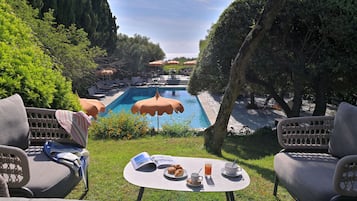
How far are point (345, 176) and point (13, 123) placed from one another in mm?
2596

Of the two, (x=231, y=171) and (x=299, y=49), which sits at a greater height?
(x=299, y=49)

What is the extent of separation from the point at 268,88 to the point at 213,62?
66.1 inches

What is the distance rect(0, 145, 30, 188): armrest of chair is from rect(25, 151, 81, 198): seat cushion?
0.08 meters

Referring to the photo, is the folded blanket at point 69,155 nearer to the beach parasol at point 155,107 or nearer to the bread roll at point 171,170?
the bread roll at point 171,170

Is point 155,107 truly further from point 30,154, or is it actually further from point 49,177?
point 49,177

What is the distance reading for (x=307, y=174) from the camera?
6.84 feet

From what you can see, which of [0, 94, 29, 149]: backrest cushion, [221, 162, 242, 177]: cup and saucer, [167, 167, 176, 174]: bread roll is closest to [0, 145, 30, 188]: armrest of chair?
[0, 94, 29, 149]: backrest cushion

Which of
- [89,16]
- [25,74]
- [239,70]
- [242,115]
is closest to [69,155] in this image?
[25,74]

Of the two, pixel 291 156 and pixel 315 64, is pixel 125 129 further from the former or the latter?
pixel 291 156

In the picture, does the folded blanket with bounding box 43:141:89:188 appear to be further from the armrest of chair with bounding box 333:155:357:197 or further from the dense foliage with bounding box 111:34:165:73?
the dense foliage with bounding box 111:34:165:73

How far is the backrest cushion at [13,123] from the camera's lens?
2203 mm

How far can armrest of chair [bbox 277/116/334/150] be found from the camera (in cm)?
265

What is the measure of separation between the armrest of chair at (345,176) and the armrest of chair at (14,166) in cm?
204

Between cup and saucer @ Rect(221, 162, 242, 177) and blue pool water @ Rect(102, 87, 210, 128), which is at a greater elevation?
cup and saucer @ Rect(221, 162, 242, 177)
